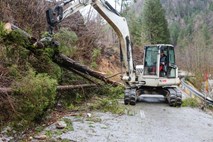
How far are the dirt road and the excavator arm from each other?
2.31 meters

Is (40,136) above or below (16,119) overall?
below

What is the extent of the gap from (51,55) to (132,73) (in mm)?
5396

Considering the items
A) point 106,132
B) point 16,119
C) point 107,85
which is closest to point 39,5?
point 107,85

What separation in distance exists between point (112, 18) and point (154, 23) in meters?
44.6

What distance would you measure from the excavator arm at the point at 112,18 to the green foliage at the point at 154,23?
41.3m

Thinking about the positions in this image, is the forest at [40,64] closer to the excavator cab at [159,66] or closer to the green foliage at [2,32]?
the green foliage at [2,32]

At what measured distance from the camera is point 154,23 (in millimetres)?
Result: 55281

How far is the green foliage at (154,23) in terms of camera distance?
5431cm

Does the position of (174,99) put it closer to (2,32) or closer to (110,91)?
(110,91)

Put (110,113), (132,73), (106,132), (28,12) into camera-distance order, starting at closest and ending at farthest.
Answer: (106,132), (110,113), (28,12), (132,73)

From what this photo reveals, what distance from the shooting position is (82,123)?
816 cm

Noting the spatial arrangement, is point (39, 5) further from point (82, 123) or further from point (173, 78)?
point (173, 78)

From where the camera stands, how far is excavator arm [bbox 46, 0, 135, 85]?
389 inches

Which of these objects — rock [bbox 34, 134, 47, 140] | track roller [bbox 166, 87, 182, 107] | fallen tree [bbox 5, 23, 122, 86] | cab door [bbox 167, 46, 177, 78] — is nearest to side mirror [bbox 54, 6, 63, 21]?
fallen tree [bbox 5, 23, 122, 86]
